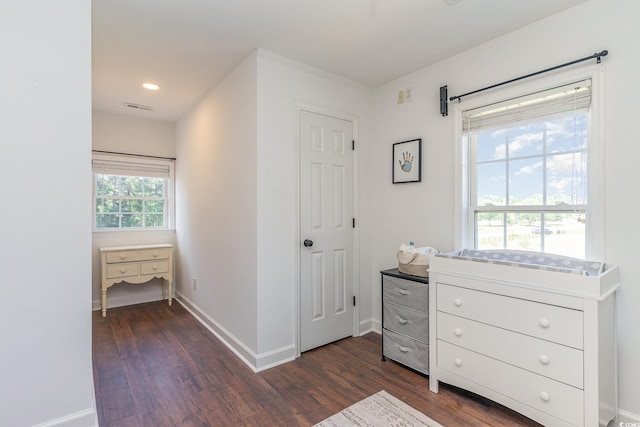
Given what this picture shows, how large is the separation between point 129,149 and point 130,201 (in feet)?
2.27

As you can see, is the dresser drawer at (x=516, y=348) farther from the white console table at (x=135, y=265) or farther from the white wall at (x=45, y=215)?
the white console table at (x=135, y=265)

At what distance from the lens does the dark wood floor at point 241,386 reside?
188cm

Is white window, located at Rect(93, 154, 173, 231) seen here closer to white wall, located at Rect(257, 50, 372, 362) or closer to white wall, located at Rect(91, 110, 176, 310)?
white wall, located at Rect(91, 110, 176, 310)

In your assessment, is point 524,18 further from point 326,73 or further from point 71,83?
point 71,83

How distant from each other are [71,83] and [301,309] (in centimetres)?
218

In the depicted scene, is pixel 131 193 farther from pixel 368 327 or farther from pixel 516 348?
pixel 516 348

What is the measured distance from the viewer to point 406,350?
2412 mm

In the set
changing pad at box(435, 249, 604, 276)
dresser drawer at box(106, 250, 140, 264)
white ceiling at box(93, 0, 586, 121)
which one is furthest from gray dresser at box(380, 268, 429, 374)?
dresser drawer at box(106, 250, 140, 264)

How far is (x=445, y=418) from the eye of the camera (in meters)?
1.85

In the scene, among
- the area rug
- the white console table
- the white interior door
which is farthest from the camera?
the white console table

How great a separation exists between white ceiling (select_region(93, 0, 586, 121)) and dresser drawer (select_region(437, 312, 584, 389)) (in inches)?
77.0

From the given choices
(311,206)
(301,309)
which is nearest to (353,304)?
(301,309)

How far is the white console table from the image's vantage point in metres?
3.70

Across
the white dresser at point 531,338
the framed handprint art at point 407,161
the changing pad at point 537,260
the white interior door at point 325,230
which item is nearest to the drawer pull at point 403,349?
the white dresser at point 531,338
